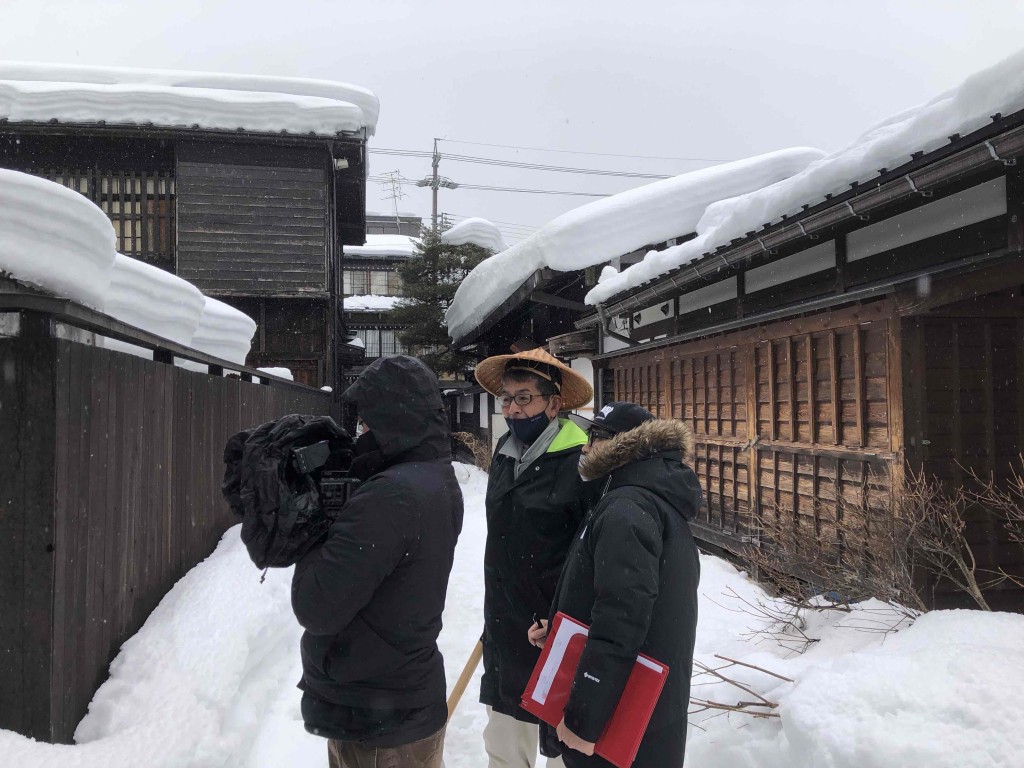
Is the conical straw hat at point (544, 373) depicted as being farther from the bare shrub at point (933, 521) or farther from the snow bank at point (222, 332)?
the snow bank at point (222, 332)

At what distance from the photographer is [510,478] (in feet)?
9.15

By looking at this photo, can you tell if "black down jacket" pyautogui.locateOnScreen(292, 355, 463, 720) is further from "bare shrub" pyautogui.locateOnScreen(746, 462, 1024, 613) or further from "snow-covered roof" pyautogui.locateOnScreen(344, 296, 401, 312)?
"snow-covered roof" pyautogui.locateOnScreen(344, 296, 401, 312)

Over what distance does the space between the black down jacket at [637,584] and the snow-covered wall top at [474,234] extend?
19523 mm

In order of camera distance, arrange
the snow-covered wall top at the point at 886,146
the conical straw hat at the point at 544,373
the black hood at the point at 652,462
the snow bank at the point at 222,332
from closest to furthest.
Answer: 1. the black hood at the point at 652,462
2. the conical straw hat at the point at 544,373
3. the snow-covered wall top at the point at 886,146
4. the snow bank at the point at 222,332

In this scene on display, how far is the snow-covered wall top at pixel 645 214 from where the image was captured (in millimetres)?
10500

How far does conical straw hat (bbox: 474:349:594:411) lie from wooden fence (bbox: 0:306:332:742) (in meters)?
1.63

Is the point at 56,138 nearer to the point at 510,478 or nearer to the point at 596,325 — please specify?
the point at 596,325

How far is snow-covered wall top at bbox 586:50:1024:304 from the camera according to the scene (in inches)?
132

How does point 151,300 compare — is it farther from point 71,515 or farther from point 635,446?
point 635,446

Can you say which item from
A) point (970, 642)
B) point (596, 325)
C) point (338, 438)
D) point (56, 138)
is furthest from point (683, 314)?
point (56, 138)

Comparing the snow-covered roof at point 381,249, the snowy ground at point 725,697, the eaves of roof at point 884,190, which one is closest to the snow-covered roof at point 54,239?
the snowy ground at point 725,697

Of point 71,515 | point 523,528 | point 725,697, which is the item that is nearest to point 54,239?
point 71,515

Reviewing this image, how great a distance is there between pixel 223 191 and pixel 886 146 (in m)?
12.5

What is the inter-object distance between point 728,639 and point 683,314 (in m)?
4.66
